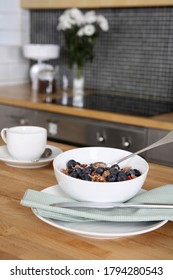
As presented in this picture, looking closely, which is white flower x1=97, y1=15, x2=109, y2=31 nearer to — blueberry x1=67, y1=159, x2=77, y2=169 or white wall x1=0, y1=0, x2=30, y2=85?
white wall x1=0, y1=0, x2=30, y2=85

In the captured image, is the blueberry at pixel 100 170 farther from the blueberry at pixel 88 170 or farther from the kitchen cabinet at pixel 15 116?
the kitchen cabinet at pixel 15 116

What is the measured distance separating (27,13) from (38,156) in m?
2.15

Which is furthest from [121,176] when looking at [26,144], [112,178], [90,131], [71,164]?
[90,131]

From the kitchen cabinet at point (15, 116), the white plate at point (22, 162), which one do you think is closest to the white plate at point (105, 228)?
the white plate at point (22, 162)

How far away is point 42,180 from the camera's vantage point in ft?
3.52

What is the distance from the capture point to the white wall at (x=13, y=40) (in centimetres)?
291

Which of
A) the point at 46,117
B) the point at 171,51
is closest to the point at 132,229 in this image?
the point at 46,117

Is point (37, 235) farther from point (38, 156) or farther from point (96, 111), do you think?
point (96, 111)

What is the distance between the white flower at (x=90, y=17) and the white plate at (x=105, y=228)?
204cm

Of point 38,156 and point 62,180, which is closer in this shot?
point 62,180

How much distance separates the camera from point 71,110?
2191 mm

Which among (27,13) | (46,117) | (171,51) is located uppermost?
(27,13)

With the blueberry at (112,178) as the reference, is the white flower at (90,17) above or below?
above

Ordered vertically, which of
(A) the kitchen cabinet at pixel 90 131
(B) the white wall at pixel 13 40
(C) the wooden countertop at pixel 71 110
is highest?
(B) the white wall at pixel 13 40
